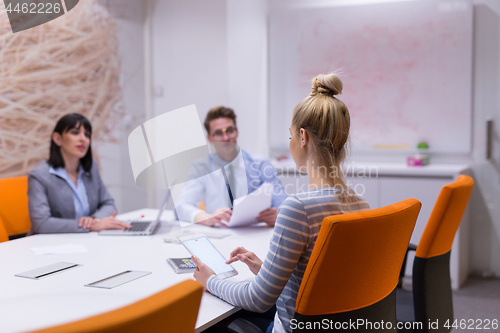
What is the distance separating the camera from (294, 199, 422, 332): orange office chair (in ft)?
3.57

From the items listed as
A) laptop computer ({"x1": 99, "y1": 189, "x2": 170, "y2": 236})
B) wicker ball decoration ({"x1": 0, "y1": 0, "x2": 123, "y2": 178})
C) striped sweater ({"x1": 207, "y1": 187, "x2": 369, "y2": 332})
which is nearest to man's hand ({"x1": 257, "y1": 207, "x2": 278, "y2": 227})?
laptop computer ({"x1": 99, "y1": 189, "x2": 170, "y2": 236})

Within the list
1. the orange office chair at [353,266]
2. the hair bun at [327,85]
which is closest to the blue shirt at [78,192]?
the hair bun at [327,85]

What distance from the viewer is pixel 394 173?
352 centimetres

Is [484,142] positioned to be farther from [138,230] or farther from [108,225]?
[108,225]

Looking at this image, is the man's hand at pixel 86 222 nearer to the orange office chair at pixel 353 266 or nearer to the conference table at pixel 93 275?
the conference table at pixel 93 275

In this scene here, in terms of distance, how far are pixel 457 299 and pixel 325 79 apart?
251cm

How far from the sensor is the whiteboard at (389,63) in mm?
3650

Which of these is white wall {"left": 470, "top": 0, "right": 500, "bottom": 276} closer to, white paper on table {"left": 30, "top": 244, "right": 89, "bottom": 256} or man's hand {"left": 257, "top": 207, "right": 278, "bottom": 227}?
man's hand {"left": 257, "top": 207, "right": 278, "bottom": 227}

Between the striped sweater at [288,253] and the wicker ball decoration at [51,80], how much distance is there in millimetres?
2574

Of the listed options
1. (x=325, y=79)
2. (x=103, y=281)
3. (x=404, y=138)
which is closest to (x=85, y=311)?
(x=103, y=281)

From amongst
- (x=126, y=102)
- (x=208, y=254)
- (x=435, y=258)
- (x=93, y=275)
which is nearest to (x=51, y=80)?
(x=126, y=102)

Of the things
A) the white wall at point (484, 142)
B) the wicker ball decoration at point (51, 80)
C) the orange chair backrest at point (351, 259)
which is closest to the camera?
the orange chair backrest at point (351, 259)

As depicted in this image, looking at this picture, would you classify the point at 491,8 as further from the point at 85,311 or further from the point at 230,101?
the point at 85,311

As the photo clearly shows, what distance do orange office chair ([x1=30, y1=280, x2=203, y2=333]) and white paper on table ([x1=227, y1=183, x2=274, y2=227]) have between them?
1.37 m
